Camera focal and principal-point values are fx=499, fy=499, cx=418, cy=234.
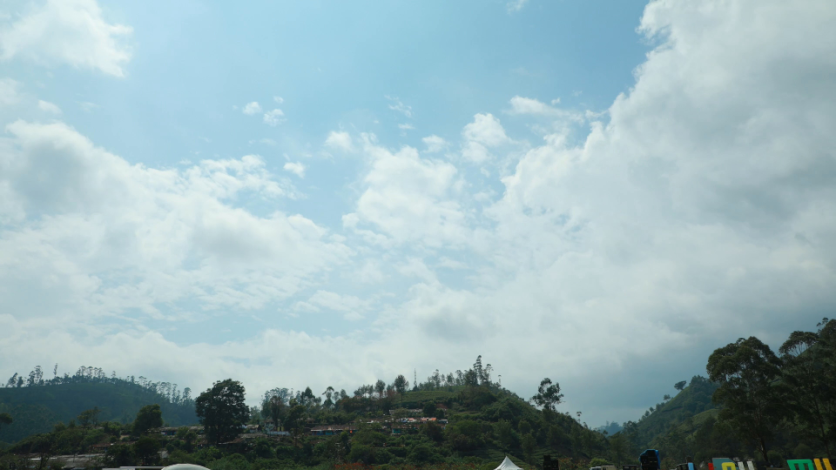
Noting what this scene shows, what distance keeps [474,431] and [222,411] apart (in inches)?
1338

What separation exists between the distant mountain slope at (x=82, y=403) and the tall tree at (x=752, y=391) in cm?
13535

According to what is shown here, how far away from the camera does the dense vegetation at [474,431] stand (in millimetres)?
34125

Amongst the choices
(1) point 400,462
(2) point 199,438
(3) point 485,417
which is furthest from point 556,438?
(2) point 199,438

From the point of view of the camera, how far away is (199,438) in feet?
227

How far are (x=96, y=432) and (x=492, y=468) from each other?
178ft

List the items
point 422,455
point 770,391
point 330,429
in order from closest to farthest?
1. point 770,391
2. point 422,455
3. point 330,429

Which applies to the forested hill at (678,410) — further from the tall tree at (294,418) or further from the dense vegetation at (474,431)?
the tall tree at (294,418)

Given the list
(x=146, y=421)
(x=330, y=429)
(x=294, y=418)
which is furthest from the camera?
(x=330, y=429)

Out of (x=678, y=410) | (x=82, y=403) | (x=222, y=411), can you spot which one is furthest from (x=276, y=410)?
(x=678, y=410)

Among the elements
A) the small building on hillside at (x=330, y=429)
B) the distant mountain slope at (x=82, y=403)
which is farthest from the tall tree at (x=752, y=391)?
the distant mountain slope at (x=82, y=403)

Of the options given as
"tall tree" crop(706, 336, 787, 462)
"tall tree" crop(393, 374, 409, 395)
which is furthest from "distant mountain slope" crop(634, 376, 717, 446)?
"tall tree" crop(706, 336, 787, 462)

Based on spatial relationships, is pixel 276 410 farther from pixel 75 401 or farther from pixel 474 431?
pixel 75 401

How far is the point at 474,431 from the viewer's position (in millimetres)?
67438

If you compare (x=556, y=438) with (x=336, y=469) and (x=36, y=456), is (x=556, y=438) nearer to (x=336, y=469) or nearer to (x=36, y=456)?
(x=336, y=469)
